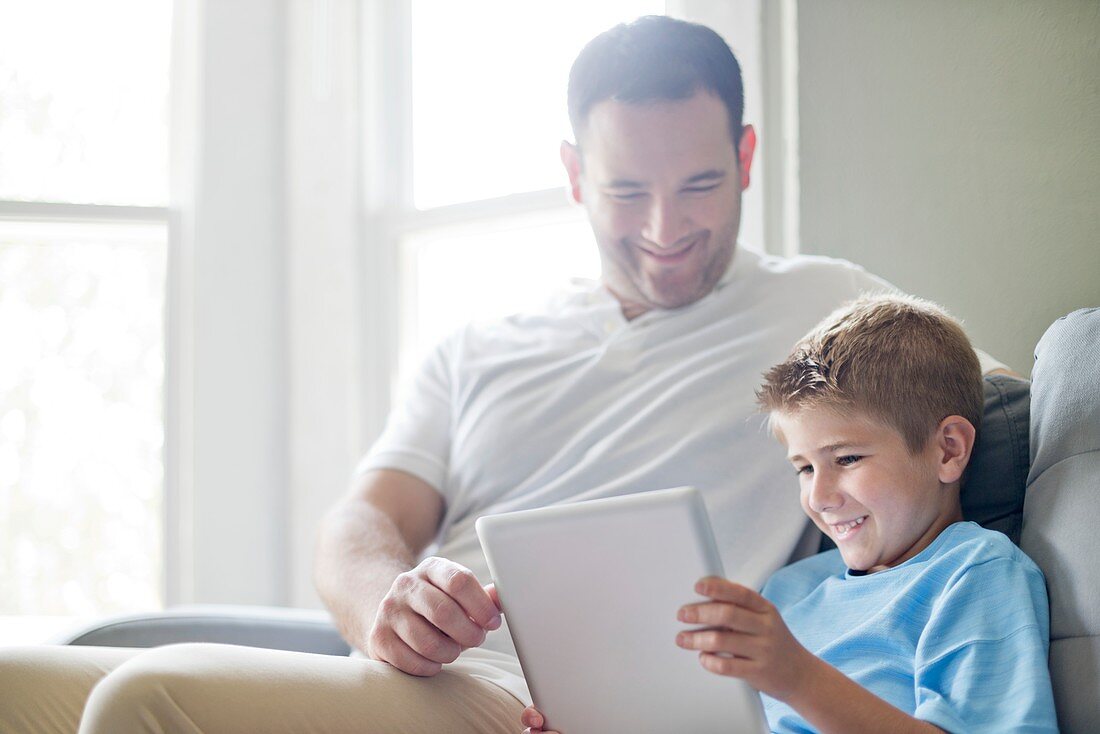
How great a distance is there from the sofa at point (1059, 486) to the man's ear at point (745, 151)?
0.51 m

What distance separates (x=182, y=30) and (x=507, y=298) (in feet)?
3.20

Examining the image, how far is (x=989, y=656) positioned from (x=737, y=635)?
0.86 feet

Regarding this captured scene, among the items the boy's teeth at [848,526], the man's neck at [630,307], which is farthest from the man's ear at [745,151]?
the boy's teeth at [848,526]

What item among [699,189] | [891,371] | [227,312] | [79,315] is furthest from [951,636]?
[79,315]

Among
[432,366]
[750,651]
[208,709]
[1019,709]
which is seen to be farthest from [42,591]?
[1019,709]

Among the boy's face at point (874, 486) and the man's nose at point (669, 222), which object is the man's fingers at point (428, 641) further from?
the man's nose at point (669, 222)

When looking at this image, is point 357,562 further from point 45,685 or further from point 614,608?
point 614,608

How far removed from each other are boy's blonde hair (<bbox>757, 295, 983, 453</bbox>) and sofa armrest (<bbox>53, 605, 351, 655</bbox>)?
0.73m

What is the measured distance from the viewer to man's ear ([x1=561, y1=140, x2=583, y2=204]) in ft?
5.36

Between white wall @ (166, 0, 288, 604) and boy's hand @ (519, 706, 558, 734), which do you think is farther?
white wall @ (166, 0, 288, 604)

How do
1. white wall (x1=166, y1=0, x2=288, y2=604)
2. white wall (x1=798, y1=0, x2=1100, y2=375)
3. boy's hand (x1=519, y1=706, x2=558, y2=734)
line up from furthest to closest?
white wall (x1=166, y1=0, x2=288, y2=604) < white wall (x1=798, y1=0, x2=1100, y2=375) < boy's hand (x1=519, y1=706, x2=558, y2=734)

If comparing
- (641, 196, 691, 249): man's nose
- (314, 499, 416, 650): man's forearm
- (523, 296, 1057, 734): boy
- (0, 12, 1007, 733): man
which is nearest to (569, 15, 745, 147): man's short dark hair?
(0, 12, 1007, 733): man

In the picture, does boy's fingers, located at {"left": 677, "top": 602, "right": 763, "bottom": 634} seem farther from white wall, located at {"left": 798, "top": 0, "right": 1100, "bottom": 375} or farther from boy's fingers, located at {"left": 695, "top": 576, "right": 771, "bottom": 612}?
white wall, located at {"left": 798, "top": 0, "right": 1100, "bottom": 375}

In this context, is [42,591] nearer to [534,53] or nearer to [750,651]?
[534,53]
